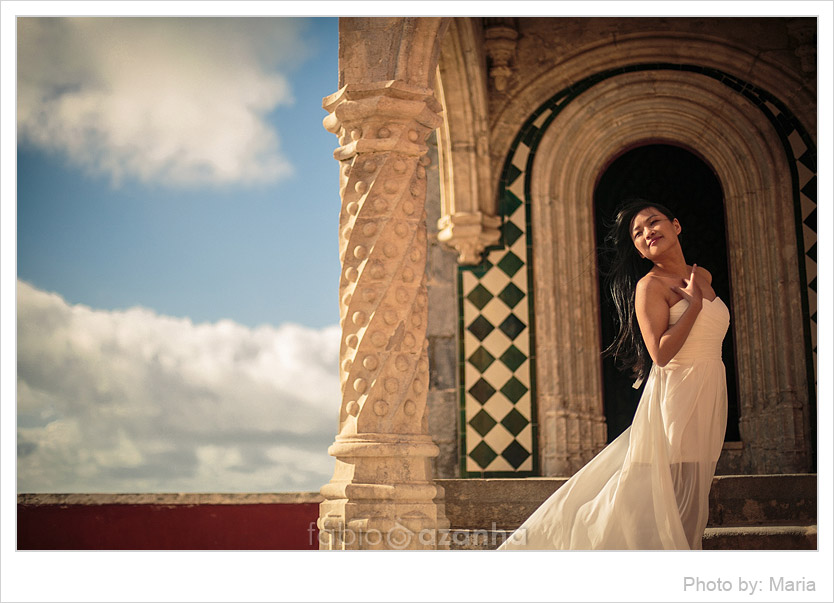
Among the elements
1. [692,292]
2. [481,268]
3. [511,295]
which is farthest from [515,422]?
[692,292]

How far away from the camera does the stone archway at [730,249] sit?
743cm

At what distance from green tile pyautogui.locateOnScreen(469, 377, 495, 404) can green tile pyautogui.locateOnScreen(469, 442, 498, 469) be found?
1.24ft

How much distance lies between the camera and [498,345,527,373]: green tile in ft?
26.0

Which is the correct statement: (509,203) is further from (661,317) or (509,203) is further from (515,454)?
(661,317)

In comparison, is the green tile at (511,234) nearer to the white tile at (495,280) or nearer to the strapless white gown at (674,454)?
the white tile at (495,280)

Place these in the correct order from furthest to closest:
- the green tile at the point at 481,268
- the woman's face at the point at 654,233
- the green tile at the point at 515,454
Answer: the green tile at the point at 481,268
the green tile at the point at 515,454
the woman's face at the point at 654,233

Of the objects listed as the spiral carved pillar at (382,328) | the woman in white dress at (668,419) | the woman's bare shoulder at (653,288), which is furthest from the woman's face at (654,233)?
the spiral carved pillar at (382,328)

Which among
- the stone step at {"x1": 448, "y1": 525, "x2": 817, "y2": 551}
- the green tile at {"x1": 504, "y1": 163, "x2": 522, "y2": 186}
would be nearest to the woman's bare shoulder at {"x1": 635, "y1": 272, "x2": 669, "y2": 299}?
the stone step at {"x1": 448, "y1": 525, "x2": 817, "y2": 551}

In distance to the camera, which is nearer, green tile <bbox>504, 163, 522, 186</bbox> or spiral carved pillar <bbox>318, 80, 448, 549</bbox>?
spiral carved pillar <bbox>318, 80, 448, 549</bbox>

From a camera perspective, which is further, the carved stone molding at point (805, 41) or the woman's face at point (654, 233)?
the carved stone molding at point (805, 41)

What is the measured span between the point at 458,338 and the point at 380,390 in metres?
3.58

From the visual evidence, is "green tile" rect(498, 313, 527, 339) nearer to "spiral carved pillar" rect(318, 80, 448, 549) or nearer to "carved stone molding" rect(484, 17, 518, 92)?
"carved stone molding" rect(484, 17, 518, 92)

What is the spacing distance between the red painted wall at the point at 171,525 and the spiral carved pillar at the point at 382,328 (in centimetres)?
212

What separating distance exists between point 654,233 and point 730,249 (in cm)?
413
